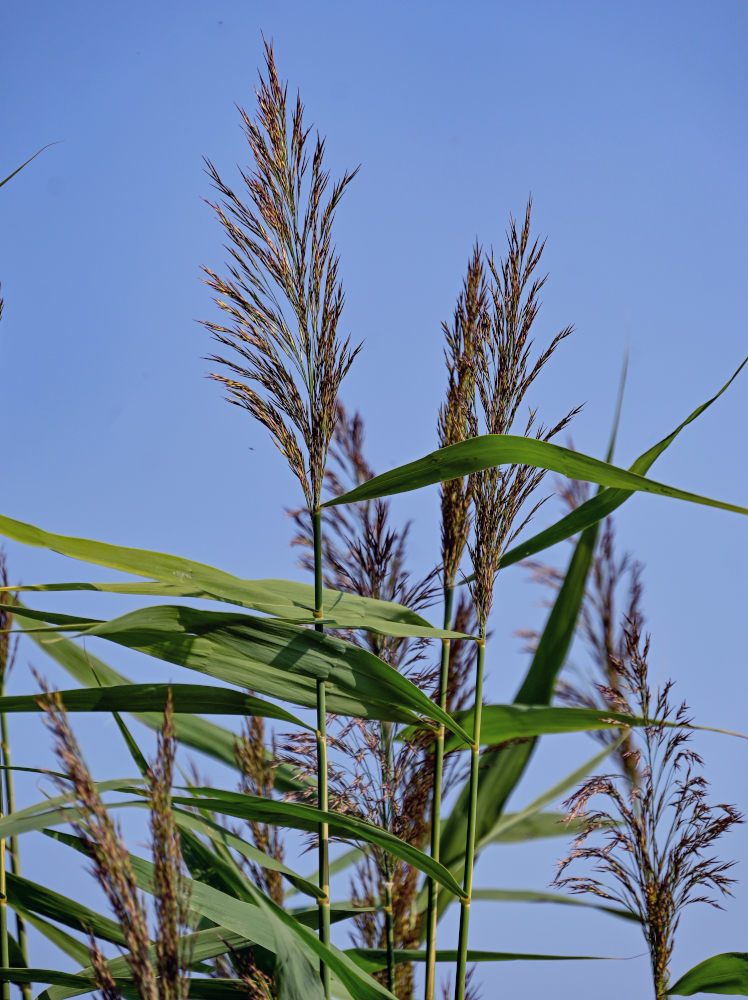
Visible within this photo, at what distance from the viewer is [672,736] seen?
36.2 inches

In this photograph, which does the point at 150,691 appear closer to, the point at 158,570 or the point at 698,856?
the point at 158,570

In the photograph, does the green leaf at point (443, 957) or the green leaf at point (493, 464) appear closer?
the green leaf at point (493, 464)

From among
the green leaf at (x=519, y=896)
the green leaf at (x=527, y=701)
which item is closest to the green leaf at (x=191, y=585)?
the green leaf at (x=527, y=701)

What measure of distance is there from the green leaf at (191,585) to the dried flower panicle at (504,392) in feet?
0.28

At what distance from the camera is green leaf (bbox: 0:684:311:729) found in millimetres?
733

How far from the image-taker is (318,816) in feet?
2.39

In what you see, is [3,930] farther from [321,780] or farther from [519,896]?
[519,896]

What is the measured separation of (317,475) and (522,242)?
0.28 metres

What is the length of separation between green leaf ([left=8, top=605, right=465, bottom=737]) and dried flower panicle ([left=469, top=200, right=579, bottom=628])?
0.37ft

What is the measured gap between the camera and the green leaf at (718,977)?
0.83 metres

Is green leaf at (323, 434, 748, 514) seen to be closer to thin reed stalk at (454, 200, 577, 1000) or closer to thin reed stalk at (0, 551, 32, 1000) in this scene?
thin reed stalk at (454, 200, 577, 1000)

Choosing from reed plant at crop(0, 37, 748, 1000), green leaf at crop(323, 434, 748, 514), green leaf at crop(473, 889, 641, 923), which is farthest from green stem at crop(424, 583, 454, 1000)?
green leaf at crop(473, 889, 641, 923)

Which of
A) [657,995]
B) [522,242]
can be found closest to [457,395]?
[522,242]

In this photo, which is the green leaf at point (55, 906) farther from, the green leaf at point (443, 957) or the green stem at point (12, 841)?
the green leaf at point (443, 957)
